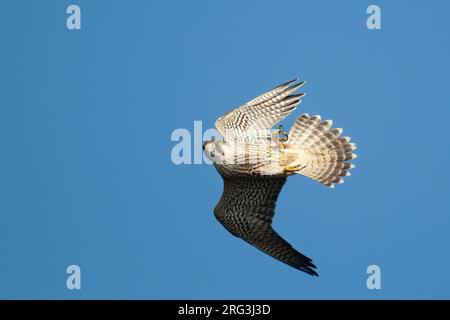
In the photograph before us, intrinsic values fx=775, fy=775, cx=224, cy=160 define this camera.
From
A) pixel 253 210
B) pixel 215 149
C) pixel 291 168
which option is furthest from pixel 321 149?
pixel 215 149

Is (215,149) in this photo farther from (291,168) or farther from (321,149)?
(321,149)

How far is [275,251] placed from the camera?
36.7ft

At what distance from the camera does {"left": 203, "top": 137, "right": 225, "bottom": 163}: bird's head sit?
10.8 m

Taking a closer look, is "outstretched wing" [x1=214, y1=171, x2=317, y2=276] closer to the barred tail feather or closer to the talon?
the talon

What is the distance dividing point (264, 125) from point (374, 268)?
4960 mm

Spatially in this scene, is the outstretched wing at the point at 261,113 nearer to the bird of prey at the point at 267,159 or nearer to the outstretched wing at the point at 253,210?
the bird of prey at the point at 267,159

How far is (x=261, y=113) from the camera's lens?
11023 mm

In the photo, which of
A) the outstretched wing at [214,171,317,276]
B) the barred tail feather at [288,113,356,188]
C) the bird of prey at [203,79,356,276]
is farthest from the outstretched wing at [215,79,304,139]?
the outstretched wing at [214,171,317,276]

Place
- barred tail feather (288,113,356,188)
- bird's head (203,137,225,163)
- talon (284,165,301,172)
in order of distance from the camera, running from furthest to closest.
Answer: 1. barred tail feather (288,113,356,188)
2. talon (284,165,301,172)
3. bird's head (203,137,225,163)

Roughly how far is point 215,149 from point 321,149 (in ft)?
5.30

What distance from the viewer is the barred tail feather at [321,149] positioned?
36.9 feet

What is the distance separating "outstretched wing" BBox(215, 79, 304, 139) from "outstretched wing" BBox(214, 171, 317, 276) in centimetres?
73
